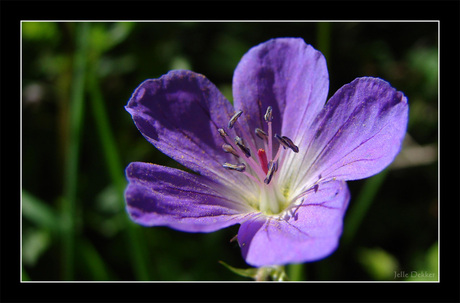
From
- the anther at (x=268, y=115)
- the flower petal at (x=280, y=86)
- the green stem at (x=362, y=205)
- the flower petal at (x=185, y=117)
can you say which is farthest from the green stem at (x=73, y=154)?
the green stem at (x=362, y=205)

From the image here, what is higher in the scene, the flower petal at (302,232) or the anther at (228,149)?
the anther at (228,149)

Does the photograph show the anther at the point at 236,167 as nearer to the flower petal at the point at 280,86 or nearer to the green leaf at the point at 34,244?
the flower petal at the point at 280,86

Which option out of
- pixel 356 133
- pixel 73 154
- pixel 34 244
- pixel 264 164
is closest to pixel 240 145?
pixel 264 164

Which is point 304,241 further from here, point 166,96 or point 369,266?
point 369,266

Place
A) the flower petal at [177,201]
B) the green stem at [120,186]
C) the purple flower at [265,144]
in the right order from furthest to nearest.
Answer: the green stem at [120,186], the purple flower at [265,144], the flower petal at [177,201]
